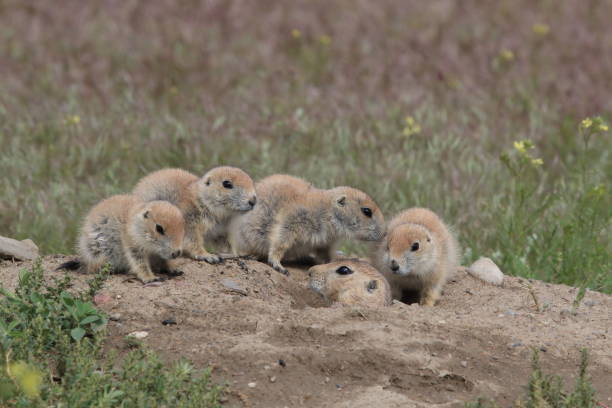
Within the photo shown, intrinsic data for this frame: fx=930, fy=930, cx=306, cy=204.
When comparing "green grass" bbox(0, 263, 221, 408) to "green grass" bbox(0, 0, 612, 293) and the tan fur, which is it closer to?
the tan fur

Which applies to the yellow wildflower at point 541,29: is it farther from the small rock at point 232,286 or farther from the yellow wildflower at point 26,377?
the yellow wildflower at point 26,377

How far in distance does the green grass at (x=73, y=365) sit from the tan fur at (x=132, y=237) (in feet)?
2.33

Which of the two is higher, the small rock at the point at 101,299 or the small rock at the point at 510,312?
the small rock at the point at 510,312

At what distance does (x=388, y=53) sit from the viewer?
1305cm

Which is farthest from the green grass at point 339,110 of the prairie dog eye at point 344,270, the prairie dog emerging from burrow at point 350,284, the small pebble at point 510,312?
the prairie dog eye at point 344,270

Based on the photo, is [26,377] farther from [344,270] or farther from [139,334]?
[344,270]

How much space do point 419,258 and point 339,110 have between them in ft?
15.8

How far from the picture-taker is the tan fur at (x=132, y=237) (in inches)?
230

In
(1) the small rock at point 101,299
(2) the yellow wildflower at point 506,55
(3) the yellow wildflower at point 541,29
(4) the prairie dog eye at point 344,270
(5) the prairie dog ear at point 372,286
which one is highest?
(3) the yellow wildflower at point 541,29

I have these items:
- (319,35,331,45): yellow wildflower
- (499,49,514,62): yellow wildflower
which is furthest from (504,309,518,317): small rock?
(319,35,331,45): yellow wildflower

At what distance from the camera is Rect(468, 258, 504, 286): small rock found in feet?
21.9

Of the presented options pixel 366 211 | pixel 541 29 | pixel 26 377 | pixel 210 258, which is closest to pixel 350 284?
pixel 366 211

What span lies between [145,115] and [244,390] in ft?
21.0

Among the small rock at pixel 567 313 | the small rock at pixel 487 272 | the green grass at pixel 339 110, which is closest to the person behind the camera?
the small rock at pixel 567 313
